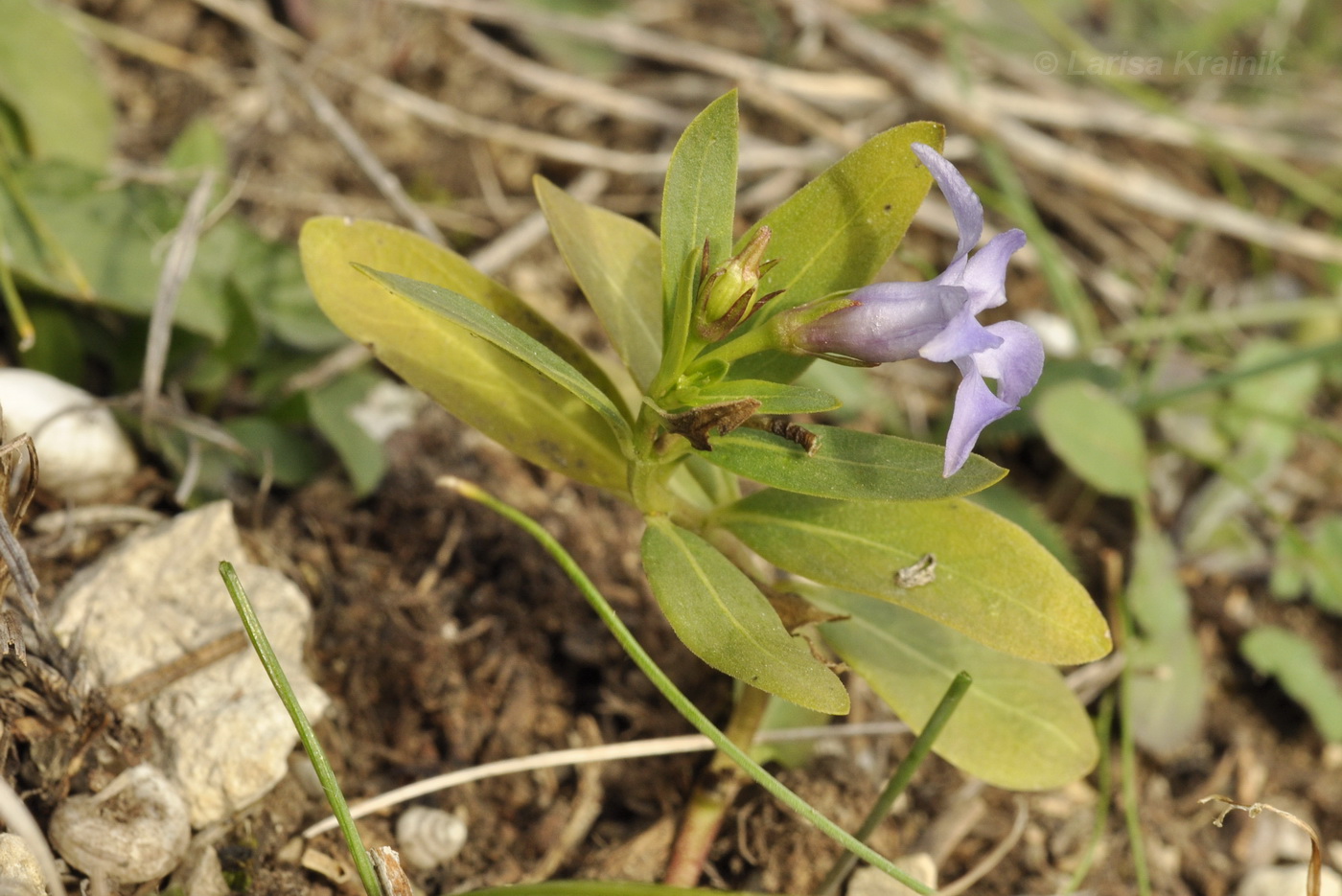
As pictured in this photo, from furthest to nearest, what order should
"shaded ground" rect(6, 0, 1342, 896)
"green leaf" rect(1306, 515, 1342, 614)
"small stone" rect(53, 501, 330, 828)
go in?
"green leaf" rect(1306, 515, 1342, 614) → "shaded ground" rect(6, 0, 1342, 896) → "small stone" rect(53, 501, 330, 828)

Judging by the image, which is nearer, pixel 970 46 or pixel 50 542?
pixel 50 542

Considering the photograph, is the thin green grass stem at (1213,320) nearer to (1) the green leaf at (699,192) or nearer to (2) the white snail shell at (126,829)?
(1) the green leaf at (699,192)

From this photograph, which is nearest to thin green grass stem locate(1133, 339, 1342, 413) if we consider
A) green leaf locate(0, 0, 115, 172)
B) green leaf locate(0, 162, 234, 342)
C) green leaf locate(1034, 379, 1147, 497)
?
green leaf locate(1034, 379, 1147, 497)

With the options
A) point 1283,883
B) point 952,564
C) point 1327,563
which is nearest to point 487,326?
point 952,564

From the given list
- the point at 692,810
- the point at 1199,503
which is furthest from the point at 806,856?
the point at 1199,503

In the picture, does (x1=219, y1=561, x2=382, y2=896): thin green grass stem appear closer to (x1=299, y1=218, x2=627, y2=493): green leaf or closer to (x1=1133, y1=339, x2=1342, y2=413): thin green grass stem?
(x1=299, y1=218, x2=627, y2=493): green leaf

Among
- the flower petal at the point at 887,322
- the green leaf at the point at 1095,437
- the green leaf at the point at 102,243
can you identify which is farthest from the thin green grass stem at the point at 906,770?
the green leaf at the point at 102,243

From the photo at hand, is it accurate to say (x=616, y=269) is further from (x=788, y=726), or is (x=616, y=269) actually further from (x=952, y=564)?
(x=788, y=726)

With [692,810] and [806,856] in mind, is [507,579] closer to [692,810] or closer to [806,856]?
[692,810]
